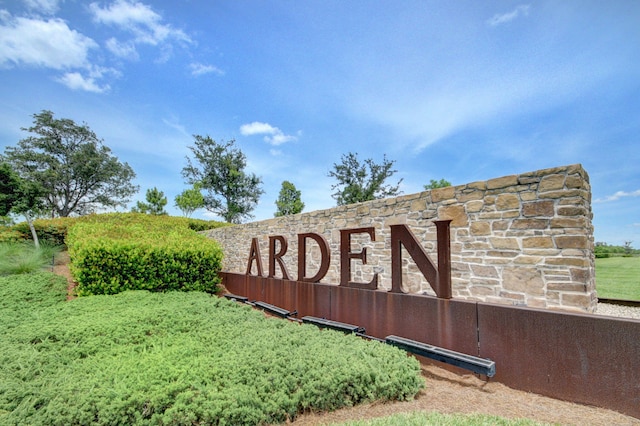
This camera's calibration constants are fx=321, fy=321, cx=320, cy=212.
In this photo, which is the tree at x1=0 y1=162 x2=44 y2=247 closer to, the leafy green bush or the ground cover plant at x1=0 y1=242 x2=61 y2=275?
the leafy green bush

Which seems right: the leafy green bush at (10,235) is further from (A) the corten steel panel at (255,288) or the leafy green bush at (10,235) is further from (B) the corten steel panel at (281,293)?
(B) the corten steel panel at (281,293)

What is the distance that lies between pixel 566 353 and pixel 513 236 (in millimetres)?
2053

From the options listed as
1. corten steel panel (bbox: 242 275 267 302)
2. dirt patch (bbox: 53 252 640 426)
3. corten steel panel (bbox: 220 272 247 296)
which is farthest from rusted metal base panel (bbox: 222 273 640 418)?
corten steel panel (bbox: 220 272 247 296)

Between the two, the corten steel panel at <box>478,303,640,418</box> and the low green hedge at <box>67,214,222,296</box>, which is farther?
the low green hedge at <box>67,214,222,296</box>

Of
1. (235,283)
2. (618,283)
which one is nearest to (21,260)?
(235,283)

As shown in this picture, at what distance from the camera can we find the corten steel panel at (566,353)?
9.05 ft

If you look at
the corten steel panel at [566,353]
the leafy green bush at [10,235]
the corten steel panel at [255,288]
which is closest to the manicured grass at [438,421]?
the corten steel panel at [566,353]

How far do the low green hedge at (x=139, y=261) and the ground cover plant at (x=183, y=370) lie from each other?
6.54ft

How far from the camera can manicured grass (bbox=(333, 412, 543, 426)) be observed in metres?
2.29

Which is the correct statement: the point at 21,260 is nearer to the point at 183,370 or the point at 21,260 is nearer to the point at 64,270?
the point at 64,270

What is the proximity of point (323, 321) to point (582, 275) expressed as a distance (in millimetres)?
3538

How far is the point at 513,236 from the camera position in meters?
4.77

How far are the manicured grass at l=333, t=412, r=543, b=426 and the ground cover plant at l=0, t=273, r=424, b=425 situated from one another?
1.44ft

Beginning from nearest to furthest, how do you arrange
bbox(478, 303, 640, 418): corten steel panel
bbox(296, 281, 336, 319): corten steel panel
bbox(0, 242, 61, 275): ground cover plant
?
bbox(478, 303, 640, 418): corten steel panel, bbox(296, 281, 336, 319): corten steel panel, bbox(0, 242, 61, 275): ground cover plant
